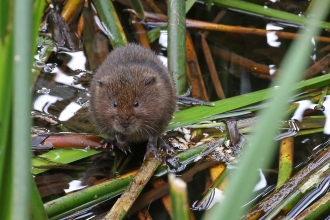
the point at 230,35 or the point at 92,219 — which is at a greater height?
the point at 230,35

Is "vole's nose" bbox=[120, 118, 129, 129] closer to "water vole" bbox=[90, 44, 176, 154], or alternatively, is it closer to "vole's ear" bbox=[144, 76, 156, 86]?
"water vole" bbox=[90, 44, 176, 154]

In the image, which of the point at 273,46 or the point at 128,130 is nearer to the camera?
the point at 128,130

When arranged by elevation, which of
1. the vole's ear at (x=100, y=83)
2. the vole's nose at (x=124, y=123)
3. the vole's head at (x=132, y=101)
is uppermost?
the vole's ear at (x=100, y=83)

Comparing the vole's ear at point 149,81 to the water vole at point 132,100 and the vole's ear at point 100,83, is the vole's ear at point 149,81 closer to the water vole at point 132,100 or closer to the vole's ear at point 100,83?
the water vole at point 132,100

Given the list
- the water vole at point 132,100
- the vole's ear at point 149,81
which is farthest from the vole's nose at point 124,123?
the vole's ear at point 149,81

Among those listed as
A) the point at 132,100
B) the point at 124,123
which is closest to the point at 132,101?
the point at 132,100

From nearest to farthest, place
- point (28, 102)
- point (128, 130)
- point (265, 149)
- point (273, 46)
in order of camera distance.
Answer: point (265, 149) < point (28, 102) < point (128, 130) < point (273, 46)

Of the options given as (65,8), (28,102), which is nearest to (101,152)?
(65,8)

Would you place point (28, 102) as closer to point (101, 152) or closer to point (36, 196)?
point (36, 196)

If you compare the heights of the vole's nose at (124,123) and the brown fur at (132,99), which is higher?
the brown fur at (132,99)
